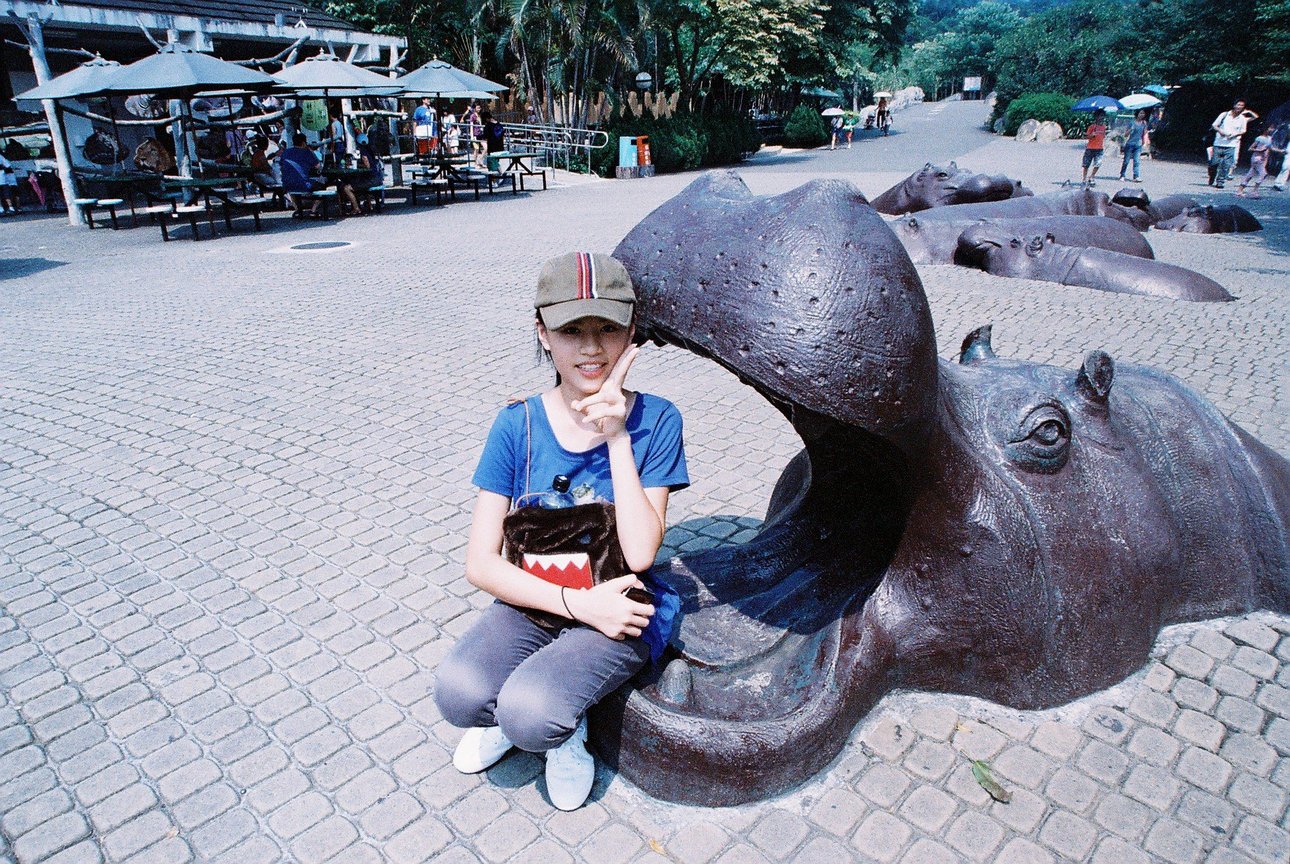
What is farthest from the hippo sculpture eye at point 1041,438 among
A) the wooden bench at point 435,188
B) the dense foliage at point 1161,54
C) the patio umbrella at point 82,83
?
the dense foliage at point 1161,54

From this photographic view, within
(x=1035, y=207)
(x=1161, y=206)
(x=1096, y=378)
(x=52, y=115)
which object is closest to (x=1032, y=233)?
(x=1035, y=207)

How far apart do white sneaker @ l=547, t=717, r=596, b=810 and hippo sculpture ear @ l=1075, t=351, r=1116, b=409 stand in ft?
6.65

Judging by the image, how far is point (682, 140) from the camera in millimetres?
25281

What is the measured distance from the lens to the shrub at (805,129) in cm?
3472

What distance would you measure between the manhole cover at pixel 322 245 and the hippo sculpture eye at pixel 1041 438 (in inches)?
480

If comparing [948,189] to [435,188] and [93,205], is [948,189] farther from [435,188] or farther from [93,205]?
[93,205]

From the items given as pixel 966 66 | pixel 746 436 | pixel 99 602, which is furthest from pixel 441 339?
pixel 966 66

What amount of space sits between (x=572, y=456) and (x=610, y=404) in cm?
34

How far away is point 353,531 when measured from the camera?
456 cm

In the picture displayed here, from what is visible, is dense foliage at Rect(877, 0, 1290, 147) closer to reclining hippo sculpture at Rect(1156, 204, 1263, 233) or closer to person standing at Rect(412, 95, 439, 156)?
reclining hippo sculpture at Rect(1156, 204, 1263, 233)

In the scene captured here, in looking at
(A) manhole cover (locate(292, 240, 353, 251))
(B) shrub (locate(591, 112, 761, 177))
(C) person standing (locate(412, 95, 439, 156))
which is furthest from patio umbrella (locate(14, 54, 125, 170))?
(B) shrub (locate(591, 112, 761, 177))

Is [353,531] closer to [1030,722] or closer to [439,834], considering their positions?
[439,834]

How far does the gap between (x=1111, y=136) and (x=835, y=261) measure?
3378cm

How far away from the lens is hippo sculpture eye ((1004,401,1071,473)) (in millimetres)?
2861
